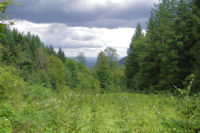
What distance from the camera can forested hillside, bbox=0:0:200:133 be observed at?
4300 mm

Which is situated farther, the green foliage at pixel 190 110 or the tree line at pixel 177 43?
the tree line at pixel 177 43

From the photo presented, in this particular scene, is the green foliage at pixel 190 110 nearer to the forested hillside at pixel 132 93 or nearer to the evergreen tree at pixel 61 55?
the forested hillside at pixel 132 93

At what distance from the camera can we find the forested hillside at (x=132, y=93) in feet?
14.1

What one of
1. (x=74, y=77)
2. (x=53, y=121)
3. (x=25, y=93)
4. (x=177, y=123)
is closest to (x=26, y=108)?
(x=53, y=121)

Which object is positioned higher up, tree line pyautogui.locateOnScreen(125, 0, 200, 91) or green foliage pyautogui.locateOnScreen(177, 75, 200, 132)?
tree line pyautogui.locateOnScreen(125, 0, 200, 91)

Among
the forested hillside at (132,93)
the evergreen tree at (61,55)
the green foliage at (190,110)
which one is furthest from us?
the evergreen tree at (61,55)

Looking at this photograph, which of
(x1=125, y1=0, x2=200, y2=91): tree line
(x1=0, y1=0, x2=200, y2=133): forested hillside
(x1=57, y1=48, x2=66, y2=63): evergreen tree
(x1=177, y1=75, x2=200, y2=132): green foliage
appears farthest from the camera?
(x1=57, y1=48, x2=66, y2=63): evergreen tree

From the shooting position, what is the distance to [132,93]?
22094 millimetres

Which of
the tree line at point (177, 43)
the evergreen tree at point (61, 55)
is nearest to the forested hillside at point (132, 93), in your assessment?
the tree line at point (177, 43)

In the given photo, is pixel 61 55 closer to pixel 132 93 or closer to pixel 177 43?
pixel 132 93

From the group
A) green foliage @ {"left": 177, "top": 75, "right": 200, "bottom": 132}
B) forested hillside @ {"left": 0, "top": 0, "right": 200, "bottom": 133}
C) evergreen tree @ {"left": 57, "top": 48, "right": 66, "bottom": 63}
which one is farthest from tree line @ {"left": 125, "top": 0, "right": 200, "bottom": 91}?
evergreen tree @ {"left": 57, "top": 48, "right": 66, "bottom": 63}

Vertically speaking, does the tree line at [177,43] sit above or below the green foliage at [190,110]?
above

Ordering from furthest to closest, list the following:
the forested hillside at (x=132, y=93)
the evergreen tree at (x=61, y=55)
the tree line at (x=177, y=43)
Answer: the evergreen tree at (x=61, y=55), the tree line at (x=177, y=43), the forested hillside at (x=132, y=93)

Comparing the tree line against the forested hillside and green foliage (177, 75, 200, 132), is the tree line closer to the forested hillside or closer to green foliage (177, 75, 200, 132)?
the forested hillside
